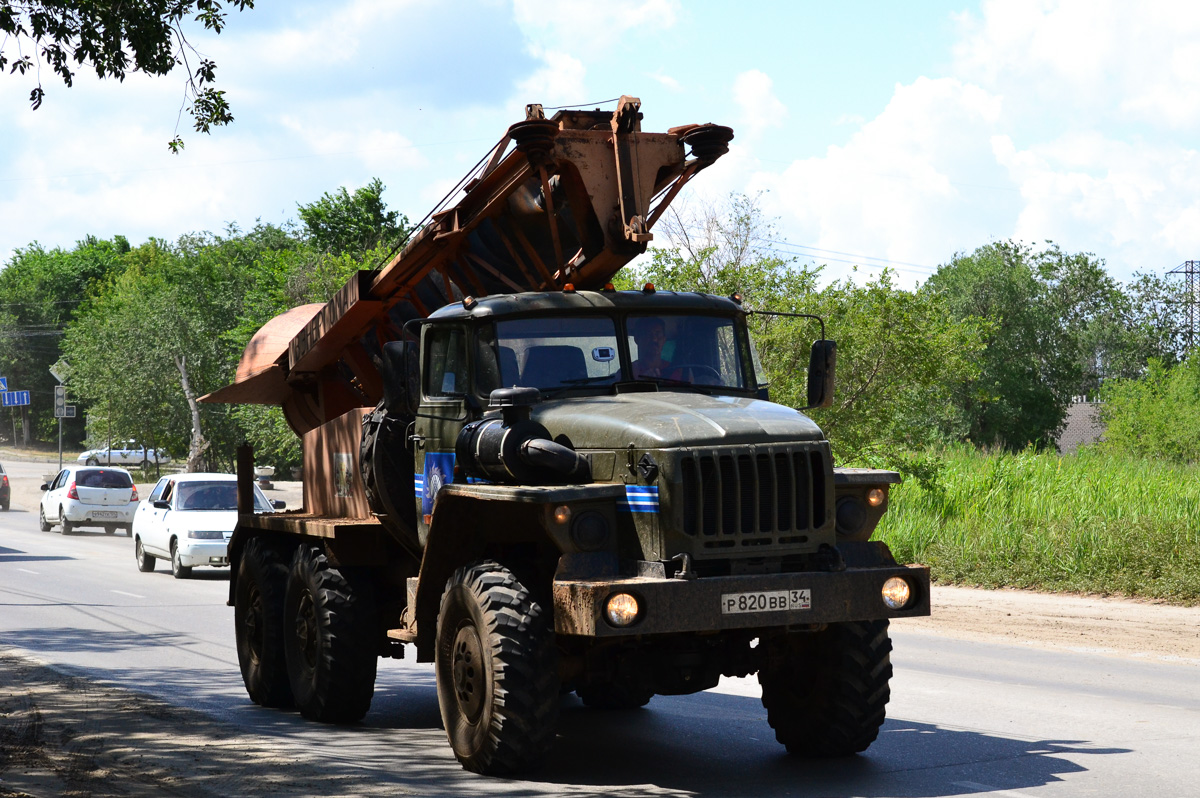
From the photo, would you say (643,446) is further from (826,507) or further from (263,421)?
(263,421)

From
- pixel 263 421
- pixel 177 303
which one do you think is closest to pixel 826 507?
pixel 263 421

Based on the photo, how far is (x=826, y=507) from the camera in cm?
696

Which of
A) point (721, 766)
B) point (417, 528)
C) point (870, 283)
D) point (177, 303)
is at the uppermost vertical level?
point (177, 303)

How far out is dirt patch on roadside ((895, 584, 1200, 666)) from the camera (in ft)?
44.3

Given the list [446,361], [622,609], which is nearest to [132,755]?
[446,361]

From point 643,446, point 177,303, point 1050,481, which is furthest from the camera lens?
point 177,303

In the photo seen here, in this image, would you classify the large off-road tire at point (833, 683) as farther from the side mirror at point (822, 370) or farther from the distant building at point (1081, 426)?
the distant building at point (1081, 426)

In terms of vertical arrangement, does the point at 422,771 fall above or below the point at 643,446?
below

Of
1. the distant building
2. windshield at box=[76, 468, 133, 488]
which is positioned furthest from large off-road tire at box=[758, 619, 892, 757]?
the distant building

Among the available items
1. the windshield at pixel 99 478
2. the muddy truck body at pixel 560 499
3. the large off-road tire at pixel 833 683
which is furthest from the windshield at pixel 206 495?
the large off-road tire at pixel 833 683

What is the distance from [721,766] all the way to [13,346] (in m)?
108

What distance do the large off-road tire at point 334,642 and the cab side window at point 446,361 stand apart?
1663 mm

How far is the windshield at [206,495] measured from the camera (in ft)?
75.8

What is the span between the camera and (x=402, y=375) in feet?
27.0
